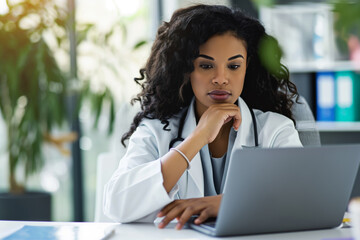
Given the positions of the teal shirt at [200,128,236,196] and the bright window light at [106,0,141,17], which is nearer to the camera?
the teal shirt at [200,128,236,196]

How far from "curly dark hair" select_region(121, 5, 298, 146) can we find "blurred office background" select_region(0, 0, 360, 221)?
1.25 meters

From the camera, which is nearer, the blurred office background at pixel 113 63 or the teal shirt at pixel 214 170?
the teal shirt at pixel 214 170

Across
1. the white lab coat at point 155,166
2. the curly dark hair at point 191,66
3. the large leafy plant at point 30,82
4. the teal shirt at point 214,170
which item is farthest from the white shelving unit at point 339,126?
the teal shirt at point 214,170

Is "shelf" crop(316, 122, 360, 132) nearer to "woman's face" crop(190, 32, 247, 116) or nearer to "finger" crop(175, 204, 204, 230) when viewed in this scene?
"woman's face" crop(190, 32, 247, 116)

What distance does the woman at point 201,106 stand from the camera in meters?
1.50

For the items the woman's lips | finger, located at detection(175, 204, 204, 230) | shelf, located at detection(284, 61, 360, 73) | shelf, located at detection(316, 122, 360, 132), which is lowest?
shelf, located at detection(316, 122, 360, 132)

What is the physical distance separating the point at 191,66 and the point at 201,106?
0.19 metres

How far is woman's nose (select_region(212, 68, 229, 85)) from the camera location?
1.61 meters

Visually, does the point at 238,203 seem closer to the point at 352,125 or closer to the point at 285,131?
the point at 285,131

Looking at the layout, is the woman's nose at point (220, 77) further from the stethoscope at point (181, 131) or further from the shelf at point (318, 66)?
the shelf at point (318, 66)

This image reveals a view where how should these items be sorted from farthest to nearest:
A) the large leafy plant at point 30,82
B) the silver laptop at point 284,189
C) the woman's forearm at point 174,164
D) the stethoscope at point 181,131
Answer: the large leafy plant at point 30,82 < the stethoscope at point 181,131 < the woman's forearm at point 174,164 < the silver laptop at point 284,189

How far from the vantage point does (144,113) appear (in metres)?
1.85

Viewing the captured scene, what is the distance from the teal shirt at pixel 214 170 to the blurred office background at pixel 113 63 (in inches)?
58.8

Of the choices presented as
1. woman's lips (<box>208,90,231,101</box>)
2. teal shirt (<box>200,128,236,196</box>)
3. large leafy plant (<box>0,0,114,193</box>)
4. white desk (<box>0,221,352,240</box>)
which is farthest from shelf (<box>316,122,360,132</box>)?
white desk (<box>0,221,352,240</box>)
